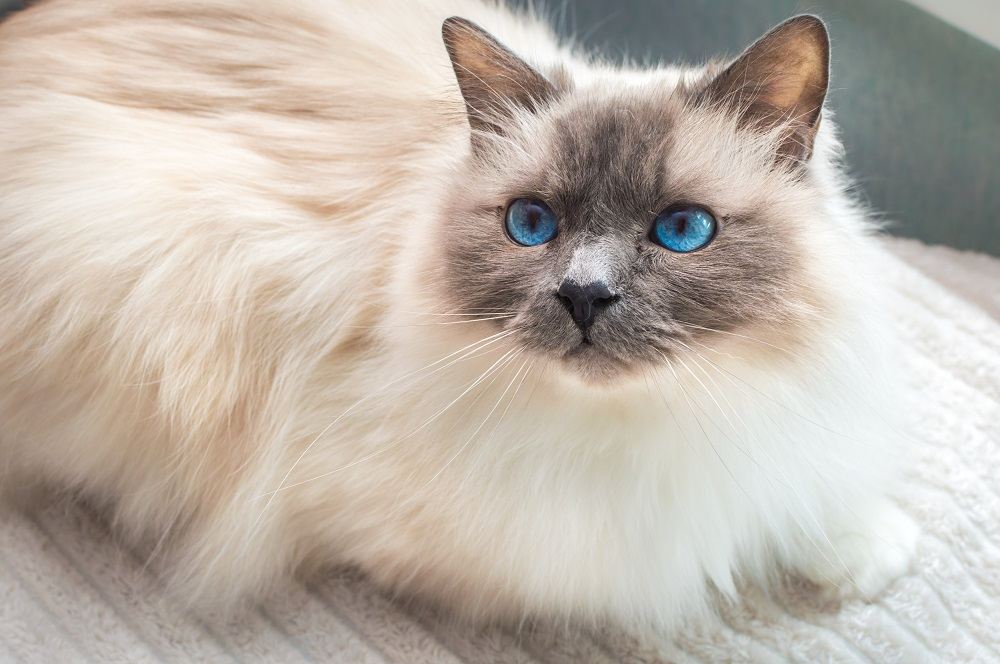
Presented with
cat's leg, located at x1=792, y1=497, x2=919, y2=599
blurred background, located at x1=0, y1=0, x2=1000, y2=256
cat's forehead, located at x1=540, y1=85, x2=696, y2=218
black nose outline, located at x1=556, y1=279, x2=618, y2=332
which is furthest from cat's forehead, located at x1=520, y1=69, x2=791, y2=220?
blurred background, located at x1=0, y1=0, x2=1000, y2=256

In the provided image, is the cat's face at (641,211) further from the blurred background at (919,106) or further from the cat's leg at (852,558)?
the blurred background at (919,106)

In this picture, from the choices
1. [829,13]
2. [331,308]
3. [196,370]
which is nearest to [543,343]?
[331,308]

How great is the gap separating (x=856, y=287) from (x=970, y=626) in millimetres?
530

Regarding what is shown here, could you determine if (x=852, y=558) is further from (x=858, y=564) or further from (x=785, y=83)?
(x=785, y=83)

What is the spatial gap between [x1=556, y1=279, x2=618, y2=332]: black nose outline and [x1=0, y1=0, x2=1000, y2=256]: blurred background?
0.93m

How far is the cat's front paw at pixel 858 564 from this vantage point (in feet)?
3.98

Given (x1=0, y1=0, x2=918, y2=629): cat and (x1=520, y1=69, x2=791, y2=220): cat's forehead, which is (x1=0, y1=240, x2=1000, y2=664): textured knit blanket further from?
(x1=520, y1=69, x2=791, y2=220): cat's forehead

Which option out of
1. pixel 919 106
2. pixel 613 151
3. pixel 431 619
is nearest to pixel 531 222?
pixel 613 151

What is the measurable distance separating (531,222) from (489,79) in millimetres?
179

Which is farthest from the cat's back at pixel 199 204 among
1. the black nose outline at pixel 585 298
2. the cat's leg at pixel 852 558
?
the cat's leg at pixel 852 558

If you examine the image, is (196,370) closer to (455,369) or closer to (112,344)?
(112,344)

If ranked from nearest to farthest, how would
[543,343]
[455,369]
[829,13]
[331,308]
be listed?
[543,343] < [455,369] < [331,308] < [829,13]

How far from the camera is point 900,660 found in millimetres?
1165

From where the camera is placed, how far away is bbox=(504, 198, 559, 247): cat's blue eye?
94 centimetres
